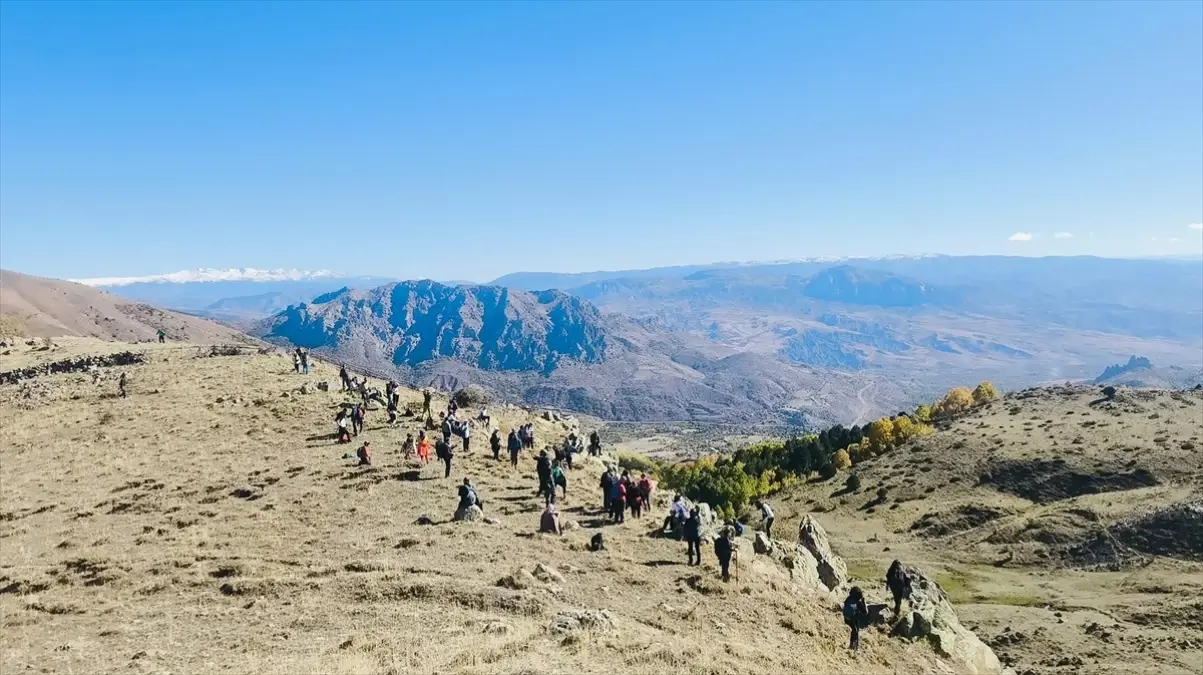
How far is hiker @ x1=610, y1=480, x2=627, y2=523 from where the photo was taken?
100 ft

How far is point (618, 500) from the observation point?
30.7 meters

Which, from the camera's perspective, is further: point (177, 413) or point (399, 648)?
point (177, 413)

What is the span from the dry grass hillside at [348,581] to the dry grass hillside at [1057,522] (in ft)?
76.8

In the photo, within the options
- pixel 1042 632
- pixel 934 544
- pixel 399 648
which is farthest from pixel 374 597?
pixel 934 544

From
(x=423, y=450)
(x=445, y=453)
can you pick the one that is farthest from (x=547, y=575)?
(x=423, y=450)

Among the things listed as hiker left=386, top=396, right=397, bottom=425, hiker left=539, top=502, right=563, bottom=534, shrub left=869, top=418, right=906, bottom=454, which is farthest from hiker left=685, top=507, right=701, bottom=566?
shrub left=869, top=418, right=906, bottom=454

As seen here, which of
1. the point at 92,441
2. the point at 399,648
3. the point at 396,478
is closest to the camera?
the point at 399,648

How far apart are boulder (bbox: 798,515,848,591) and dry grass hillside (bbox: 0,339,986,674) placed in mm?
3985

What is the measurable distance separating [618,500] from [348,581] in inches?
483

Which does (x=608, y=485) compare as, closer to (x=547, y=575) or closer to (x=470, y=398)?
(x=547, y=575)

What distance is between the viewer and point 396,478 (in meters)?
35.6

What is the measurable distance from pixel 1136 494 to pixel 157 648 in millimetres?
81348

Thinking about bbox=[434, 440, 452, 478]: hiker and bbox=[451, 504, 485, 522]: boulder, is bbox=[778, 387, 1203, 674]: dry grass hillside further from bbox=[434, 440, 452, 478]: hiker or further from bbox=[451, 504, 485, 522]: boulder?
bbox=[434, 440, 452, 478]: hiker

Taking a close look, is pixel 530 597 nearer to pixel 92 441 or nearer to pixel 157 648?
pixel 157 648
